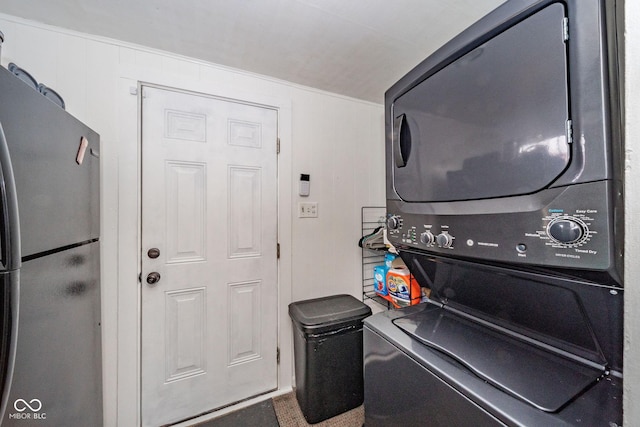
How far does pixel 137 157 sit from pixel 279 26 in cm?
112

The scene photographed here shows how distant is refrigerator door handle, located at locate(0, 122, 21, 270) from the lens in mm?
556

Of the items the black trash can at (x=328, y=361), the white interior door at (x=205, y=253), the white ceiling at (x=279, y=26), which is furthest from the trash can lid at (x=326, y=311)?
the white ceiling at (x=279, y=26)

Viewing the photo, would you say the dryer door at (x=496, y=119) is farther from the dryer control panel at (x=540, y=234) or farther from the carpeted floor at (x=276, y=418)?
the carpeted floor at (x=276, y=418)

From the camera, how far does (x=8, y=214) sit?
0.57m

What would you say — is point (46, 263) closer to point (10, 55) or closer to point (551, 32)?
point (10, 55)

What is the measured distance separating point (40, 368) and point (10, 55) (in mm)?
1556

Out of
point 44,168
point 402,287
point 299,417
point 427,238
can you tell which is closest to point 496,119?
point 427,238

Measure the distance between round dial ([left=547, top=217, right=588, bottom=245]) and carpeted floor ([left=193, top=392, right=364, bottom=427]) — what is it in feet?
5.43

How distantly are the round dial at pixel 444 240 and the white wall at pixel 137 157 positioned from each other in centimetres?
121

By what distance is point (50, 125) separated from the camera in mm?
858

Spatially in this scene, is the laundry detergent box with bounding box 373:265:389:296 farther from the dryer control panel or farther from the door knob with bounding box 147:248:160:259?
the door knob with bounding box 147:248:160:259

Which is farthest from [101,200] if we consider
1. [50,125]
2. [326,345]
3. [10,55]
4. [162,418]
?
[326,345]

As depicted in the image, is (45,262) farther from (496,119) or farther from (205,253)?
(496,119)

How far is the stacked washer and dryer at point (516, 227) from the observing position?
52 centimetres
